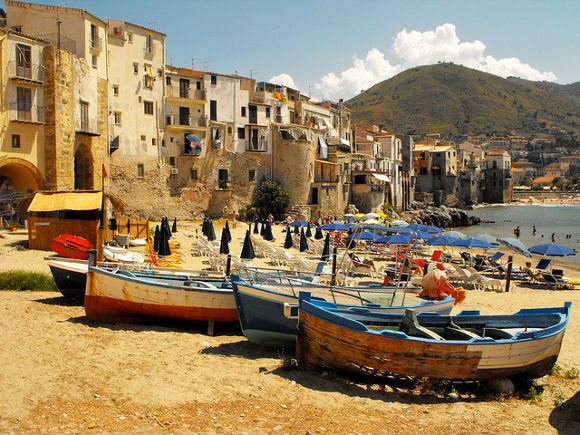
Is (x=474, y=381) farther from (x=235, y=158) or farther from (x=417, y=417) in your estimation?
(x=235, y=158)

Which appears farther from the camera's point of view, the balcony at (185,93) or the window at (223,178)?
the window at (223,178)

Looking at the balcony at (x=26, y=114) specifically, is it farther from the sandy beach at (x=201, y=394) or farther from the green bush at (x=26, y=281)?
the sandy beach at (x=201, y=394)

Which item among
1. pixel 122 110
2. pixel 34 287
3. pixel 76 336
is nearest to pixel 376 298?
pixel 76 336

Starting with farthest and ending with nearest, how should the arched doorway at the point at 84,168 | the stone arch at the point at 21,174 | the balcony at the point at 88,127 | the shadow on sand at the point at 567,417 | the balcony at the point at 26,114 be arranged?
1. the arched doorway at the point at 84,168
2. the balcony at the point at 88,127
3. the stone arch at the point at 21,174
4. the balcony at the point at 26,114
5. the shadow on sand at the point at 567,417

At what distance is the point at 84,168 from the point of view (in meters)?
31.5

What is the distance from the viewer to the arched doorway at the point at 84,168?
102 feet

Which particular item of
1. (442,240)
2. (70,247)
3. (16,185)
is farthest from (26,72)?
(442,240)

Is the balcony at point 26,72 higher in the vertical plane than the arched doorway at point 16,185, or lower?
higher

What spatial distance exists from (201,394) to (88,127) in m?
26.2

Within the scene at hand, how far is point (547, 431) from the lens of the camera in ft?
24.5

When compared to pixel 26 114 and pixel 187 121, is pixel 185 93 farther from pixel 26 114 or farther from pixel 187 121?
pixel 26 114

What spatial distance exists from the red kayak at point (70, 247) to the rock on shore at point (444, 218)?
50.3 m

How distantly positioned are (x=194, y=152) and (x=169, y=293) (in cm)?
2977

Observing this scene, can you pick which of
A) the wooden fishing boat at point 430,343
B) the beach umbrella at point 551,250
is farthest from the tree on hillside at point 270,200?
the wooden fishing boat at point 430,343
